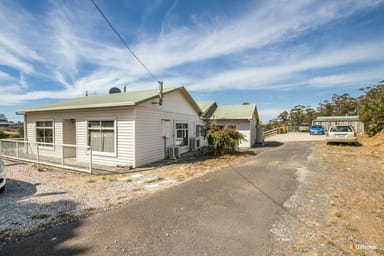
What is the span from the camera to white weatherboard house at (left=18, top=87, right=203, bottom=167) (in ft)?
27.9

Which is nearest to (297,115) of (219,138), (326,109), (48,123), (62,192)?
(326,109)

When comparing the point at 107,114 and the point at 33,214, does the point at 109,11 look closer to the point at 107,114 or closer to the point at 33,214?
the point at 107,114

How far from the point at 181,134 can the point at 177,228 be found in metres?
9.34

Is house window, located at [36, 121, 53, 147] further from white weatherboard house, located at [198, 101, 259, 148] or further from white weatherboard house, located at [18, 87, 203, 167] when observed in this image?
white weatherboard house, located at [198, 101, 259, 148]

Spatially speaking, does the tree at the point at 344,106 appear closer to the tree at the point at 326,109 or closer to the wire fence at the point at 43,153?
the tree at the point at 326,109

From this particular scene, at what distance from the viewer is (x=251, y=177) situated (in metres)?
6.91

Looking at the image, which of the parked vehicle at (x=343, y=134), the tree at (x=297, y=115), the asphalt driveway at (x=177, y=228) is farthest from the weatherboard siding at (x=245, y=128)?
the tree at (x=297, y=115)

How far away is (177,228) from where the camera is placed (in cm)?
341

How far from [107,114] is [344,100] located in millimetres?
55093

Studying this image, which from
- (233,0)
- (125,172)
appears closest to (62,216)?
(125,172)

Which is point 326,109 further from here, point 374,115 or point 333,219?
point 333,219

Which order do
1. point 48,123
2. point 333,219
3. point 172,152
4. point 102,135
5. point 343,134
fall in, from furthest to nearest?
point 343,134, point 48,123, point 172,152, point 102,135, point 333,219

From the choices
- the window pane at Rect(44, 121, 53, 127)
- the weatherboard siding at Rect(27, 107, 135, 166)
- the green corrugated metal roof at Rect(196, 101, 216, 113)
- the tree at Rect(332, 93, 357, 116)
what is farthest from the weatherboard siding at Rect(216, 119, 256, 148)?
the tree at Rect(332, 93, 357, 116)

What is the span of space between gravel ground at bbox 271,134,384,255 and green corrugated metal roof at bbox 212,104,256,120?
1061 centimetres
